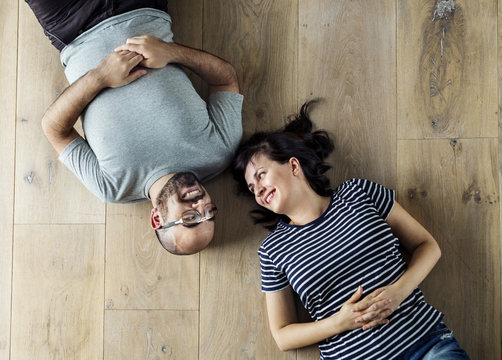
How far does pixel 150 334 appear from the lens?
5.11ft

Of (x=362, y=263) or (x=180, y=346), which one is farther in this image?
(x=180, y=346)

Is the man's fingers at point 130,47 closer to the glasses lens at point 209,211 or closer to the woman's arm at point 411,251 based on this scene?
the glasses lens at point 209,211

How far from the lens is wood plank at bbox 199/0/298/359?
5.07 ft

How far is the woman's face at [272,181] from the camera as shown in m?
1.38

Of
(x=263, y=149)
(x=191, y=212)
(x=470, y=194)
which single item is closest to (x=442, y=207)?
(x=470, y=194)

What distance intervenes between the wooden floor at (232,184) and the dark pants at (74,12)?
235 millimetres

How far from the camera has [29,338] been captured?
1575 mm

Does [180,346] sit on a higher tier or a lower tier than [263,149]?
lower

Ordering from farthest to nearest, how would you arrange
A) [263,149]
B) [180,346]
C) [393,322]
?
1. [180,346]
2. [263,149]
3. [393,322]

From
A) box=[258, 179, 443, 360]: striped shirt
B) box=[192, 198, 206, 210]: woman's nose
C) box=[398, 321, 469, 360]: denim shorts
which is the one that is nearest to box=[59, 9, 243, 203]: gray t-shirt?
box=[192, 198, 206, 210]: woman's nose

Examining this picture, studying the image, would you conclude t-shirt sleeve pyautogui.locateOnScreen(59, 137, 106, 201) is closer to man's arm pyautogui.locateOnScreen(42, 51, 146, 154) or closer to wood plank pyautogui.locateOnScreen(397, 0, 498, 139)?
man's arm pyautogui.locateOnScreen(42, 51, 146, 154)

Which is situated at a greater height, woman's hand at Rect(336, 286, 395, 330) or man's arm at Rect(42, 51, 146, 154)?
man's arm at Rect(42, 51, 146, 154)

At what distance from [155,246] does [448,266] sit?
3.55 ft

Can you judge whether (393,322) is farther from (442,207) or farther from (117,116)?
(117,116)
